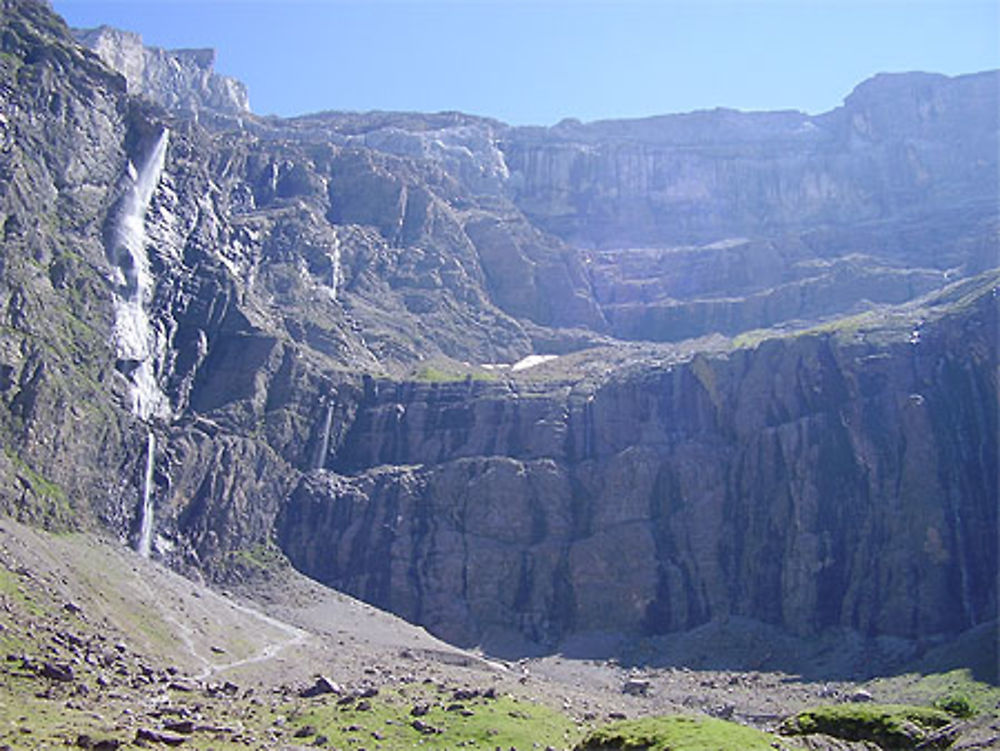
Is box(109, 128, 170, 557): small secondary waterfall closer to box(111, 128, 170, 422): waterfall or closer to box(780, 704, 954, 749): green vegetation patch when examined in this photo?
box(111, 128, 170, 422): waterfall

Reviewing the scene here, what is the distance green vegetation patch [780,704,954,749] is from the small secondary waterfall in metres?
117

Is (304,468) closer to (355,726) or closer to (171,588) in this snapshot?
(171,588)

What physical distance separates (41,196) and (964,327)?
439 feet

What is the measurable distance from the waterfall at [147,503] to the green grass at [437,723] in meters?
61.4

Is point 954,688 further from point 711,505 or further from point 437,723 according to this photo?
point 437,723

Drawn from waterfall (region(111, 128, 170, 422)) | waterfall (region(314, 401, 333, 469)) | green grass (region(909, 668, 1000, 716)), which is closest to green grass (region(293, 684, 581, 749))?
green grass (region(909, 668, 1000, 716))

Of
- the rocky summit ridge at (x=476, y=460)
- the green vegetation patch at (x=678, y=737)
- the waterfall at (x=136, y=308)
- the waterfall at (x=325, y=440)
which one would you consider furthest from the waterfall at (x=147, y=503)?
the green vegetation patch at (x=678, y=737)

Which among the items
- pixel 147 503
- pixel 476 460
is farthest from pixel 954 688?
pixel 147 503

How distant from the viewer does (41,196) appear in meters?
177

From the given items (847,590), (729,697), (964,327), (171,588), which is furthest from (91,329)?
(964,327)

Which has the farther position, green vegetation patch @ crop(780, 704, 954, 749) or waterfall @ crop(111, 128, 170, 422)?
waterfall @ crop(111, 128, 170, 422)

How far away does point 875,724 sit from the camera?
5647 cm

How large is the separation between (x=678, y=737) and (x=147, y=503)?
12208 cm

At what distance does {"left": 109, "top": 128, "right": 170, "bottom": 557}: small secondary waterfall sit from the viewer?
568 feet
